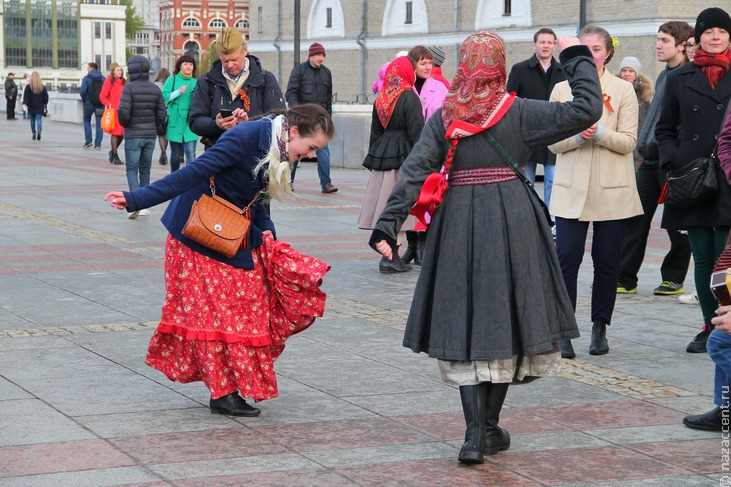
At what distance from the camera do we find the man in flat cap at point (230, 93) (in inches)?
338

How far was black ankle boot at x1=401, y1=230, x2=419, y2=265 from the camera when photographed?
10.4m

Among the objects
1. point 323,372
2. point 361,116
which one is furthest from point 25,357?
point 361,116

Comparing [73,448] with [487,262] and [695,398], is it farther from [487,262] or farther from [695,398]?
[695,398]

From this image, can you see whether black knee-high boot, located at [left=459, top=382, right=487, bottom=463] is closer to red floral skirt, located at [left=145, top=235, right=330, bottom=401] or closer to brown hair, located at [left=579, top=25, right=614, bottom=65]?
red floral skirt, located at [left=145, top=235, right=330, bottom=401]

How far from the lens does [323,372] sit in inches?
249

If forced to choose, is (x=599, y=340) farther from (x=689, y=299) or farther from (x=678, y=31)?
(x=678, y=31)

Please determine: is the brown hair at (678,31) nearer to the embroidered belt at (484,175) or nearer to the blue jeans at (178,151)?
the embroidered belt at (484,175)

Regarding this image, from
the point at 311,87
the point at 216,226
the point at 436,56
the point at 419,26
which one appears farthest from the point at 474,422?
the point at 419,26

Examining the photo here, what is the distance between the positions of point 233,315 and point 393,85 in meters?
4.91

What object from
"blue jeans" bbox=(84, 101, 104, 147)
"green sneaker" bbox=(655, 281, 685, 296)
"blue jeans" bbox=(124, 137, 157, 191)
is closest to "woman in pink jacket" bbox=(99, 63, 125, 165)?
"blue jeans" bbox=(84, 101, 104, 147)

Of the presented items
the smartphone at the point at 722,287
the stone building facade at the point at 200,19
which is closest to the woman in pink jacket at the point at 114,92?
the smartphone at the point at 722,287

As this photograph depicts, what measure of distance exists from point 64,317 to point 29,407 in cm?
226

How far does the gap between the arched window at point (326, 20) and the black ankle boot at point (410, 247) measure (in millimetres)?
51537

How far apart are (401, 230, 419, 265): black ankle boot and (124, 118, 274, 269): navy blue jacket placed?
4856mm
